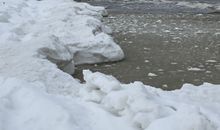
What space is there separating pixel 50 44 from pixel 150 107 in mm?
3877

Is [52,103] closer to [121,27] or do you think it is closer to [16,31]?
[16,31]

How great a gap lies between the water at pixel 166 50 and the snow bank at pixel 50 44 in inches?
14.6

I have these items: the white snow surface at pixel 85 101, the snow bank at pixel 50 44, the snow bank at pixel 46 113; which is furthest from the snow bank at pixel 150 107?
the snow bank at pixel 50 44

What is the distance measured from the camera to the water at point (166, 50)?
8.06 meters

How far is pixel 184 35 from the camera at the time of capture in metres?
12.3

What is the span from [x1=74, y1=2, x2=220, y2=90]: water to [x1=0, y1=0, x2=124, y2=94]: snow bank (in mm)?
371

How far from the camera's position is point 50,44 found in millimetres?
7734

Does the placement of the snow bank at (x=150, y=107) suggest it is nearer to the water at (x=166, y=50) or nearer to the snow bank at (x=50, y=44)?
the snow bank at (x=50, y=44)

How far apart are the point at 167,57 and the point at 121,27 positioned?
4.70m

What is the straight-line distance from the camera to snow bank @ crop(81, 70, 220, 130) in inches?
153

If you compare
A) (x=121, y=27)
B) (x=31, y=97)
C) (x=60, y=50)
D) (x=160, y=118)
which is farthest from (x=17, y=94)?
(x=121, y=27)

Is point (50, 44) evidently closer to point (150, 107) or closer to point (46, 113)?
point (46, 113)

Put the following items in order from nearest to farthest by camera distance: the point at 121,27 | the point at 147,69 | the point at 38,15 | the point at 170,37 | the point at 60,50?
A: the point at 60,50
the point at 147,69
the point at 170,37
the point at 38,15
the point at 121,27

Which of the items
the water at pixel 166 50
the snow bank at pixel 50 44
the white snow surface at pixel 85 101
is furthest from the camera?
the water at pixel 166 50
